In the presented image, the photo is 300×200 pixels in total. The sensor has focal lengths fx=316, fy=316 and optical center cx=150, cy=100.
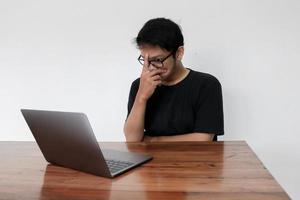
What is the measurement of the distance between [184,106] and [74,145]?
2.32 feet

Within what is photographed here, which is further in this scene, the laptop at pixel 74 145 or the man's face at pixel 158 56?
the man's face at pixel 158 56

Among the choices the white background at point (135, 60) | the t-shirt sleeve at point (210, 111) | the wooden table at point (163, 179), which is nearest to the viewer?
the wooden table at point (163, 179)

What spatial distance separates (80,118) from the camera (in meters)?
0.71

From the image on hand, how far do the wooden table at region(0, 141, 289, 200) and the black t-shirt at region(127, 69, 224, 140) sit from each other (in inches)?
13.8

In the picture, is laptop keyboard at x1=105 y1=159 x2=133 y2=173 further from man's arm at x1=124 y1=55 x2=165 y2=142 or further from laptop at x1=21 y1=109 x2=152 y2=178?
man's arm at x1=124 y1=55 x2=165 y2=142

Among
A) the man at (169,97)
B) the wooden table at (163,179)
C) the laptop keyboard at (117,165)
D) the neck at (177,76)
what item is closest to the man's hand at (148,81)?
the man at (169,97)

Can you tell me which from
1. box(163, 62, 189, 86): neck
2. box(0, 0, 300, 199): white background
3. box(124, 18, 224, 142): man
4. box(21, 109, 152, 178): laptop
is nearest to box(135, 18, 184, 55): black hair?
box(124, 18, 224, 142): man

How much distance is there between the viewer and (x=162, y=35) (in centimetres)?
130

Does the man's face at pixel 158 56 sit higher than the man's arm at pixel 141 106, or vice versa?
the man's face at pixel 158 56

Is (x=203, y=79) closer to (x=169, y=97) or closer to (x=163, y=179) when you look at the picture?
(x=169, y=97)

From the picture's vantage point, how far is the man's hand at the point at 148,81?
1326 millimetres

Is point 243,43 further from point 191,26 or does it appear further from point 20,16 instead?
point 20,16

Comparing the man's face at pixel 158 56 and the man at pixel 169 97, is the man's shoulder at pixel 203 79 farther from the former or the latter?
the man's face at pixel 158 56

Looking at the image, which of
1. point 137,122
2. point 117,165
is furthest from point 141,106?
point 117,165
